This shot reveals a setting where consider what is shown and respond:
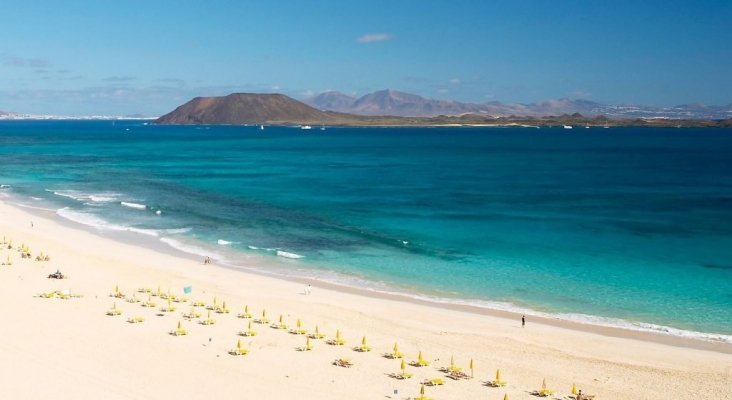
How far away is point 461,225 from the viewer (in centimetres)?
5462

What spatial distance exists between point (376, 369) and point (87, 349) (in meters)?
10.8

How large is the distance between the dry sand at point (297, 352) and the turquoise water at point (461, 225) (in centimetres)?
438

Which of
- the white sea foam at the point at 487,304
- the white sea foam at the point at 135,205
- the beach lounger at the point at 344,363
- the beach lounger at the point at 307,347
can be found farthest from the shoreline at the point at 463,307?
the white sea foam at the point at 135,205

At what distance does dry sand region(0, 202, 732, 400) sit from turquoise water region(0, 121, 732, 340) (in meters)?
4.38

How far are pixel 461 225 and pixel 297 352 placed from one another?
32102mm

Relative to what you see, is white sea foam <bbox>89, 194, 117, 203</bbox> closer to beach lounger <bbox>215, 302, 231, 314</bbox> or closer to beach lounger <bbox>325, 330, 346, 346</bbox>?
beach lounger <bbox>215, 302, 231, 314</bbox>

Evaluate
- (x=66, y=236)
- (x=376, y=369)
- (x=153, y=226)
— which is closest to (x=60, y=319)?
(x=376, y=369)

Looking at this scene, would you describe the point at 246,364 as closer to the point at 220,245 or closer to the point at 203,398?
the point at 203,398

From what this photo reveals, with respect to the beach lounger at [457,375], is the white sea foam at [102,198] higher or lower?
higher

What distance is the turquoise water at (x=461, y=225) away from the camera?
3601 centimetres

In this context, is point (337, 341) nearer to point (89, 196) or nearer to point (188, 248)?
point (188, 248)

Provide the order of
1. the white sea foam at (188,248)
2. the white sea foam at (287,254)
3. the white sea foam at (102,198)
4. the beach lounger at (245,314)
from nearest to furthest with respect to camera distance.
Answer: the beach lounger at (245,314) < the white sea foam at (287,254) < the white sea foam at (188,248) < the white sea foam at (102,198)

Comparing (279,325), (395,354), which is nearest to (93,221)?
(279,325)

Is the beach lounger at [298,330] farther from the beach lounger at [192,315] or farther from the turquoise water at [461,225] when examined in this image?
the turquoise water at [461,225]
